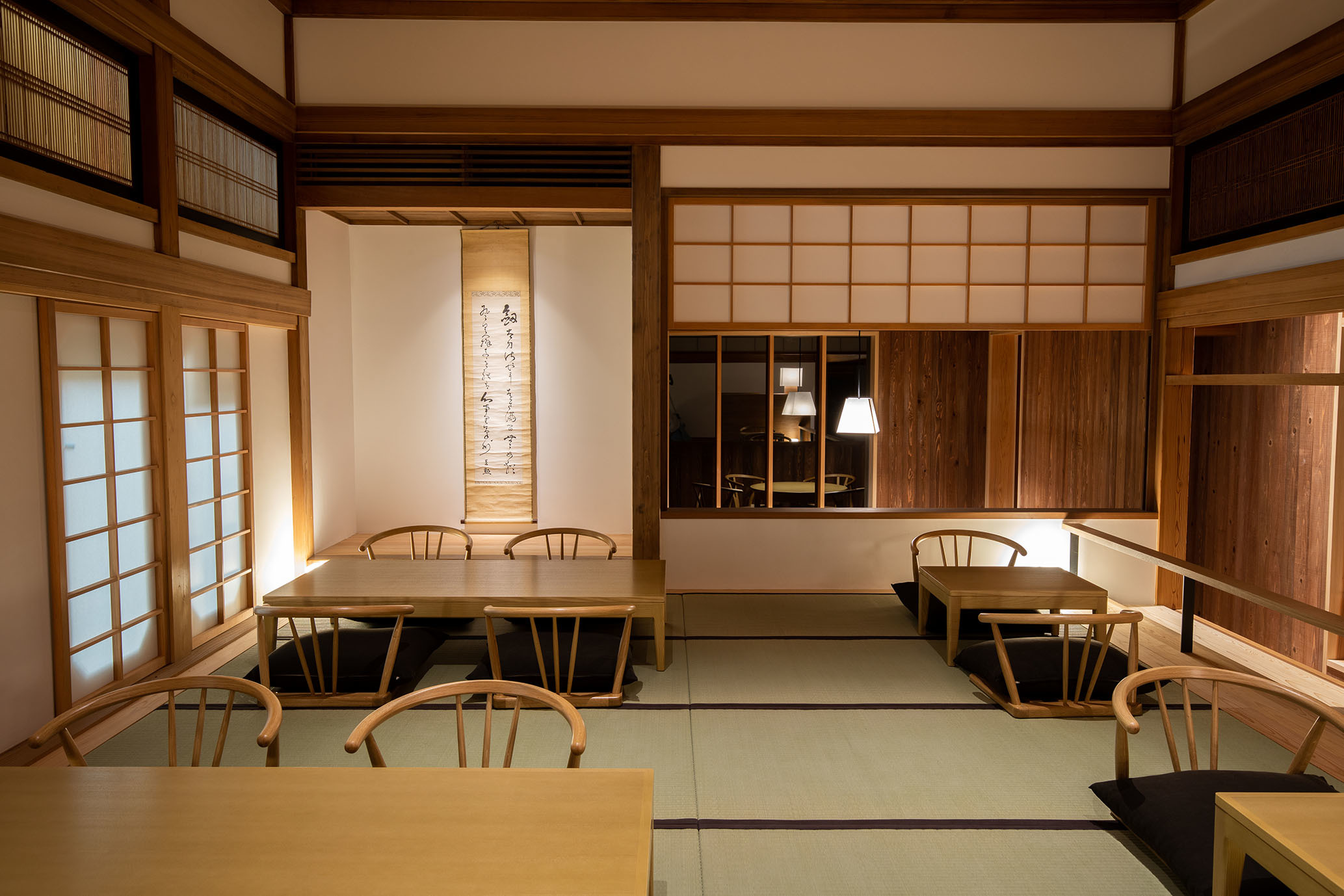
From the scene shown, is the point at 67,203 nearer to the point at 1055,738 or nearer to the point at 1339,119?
the point at 1055,738

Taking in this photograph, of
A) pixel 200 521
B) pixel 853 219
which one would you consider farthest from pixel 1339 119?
pixel 200 521

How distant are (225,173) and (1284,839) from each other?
15.2 ft

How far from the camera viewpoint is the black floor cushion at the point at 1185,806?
1.95m

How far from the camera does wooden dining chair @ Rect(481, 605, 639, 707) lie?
9.85 ft

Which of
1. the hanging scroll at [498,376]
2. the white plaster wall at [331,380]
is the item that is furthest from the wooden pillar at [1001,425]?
the white plaster wall at [331,380]

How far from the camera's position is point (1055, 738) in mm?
2889

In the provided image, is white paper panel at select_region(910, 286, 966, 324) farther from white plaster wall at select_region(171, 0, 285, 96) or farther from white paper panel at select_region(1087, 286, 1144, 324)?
white plaster wall at select_region(171, 0, 285, 96)

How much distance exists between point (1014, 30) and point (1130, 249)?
Result: 1.42 meters

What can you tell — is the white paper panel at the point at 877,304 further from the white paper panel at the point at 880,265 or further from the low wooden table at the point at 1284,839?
the low wooden table at the point at 1284,839

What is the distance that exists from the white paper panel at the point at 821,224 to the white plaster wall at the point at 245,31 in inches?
116

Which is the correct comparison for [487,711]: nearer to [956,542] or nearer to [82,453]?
[82,453]

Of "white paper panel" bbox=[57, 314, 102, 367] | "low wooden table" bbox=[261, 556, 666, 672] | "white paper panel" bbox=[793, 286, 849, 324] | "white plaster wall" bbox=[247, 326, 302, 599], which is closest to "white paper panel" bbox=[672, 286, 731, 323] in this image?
"white paper panel" bbox=[793, 286, 849, 324]

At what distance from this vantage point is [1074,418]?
6016 millimetres

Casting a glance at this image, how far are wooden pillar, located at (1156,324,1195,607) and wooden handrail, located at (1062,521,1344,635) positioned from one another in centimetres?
58
